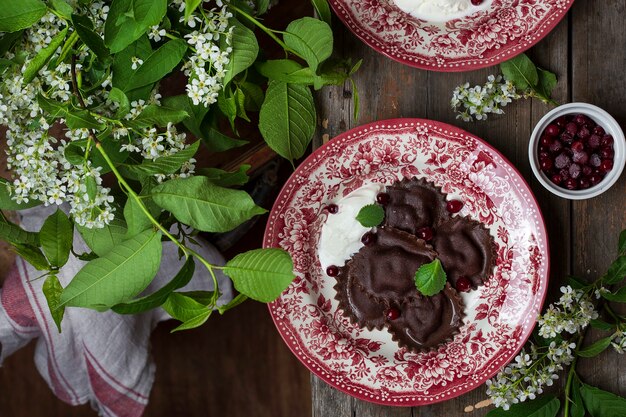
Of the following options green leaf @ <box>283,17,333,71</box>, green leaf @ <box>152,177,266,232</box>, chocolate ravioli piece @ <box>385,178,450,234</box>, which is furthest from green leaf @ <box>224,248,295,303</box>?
chocolate ravioli piece @ <box>385,178,450,234</box>

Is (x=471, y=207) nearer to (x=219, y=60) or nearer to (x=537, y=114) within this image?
(x=537, y=114)

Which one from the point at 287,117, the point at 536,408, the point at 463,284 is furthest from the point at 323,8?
the point at 536,408

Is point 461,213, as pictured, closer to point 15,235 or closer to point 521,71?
point 521,71

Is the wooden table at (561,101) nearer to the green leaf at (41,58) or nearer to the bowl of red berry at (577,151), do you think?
the bowl of red berry at (577,151)

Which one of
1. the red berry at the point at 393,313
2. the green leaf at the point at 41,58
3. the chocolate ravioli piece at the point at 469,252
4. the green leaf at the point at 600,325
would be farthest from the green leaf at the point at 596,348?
the green leaf at the point at 41,58

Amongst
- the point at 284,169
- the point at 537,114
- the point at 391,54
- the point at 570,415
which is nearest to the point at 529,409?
the point at 570,415

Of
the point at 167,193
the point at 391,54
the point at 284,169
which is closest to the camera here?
the point at 167,193
